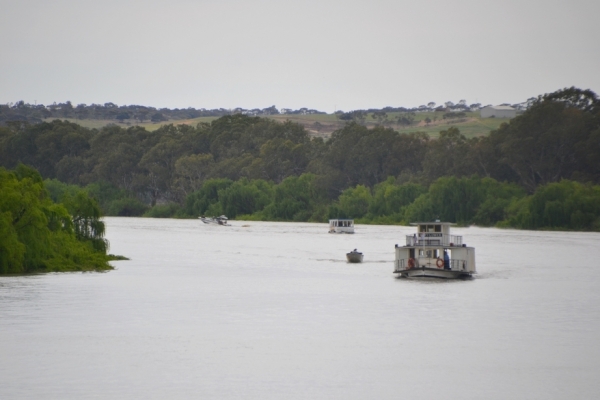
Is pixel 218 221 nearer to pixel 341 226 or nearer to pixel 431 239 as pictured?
pixel 341 226

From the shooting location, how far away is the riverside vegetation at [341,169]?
12794cm

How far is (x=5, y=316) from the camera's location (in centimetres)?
3712

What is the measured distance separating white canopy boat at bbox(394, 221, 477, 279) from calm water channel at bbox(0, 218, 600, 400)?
0.84m

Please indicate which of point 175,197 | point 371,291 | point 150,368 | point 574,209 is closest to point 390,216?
point 574,209

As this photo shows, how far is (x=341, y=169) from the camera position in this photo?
158625mm

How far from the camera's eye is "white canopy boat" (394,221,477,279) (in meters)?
54.0

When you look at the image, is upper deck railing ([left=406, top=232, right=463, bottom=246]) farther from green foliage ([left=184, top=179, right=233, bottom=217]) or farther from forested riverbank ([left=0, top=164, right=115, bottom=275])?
green foliage ([left=184, top=179, right=233, bottom=217])

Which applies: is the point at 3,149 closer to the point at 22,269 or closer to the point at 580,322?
the point at 22,269

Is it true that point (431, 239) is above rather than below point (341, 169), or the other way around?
below

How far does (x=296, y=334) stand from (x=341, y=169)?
4855 inches

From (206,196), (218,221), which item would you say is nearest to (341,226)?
(218,221)

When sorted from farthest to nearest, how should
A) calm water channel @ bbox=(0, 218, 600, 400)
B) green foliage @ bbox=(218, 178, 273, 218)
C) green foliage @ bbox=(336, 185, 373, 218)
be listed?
green foliage @ bbox=(218, 178, 273, 218) < green foliage @ bbox=(336, 185, 373, 218) < calm water channel @ bbox=(0, 218, 600, 400)

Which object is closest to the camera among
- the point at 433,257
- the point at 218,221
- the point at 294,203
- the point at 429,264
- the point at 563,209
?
the point at 429,264

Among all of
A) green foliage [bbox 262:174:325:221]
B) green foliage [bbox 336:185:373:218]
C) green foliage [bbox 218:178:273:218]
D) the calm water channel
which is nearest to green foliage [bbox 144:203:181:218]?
green foliage [bbox 218:178:273:218]
